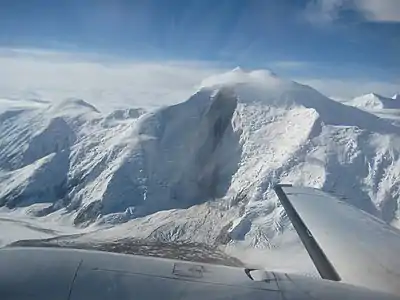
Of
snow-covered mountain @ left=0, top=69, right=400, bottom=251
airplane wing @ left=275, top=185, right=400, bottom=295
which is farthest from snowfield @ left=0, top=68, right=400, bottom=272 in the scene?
airplane wing @ left=275, top=185, right=400, bottom=295

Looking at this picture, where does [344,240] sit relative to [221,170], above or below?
above

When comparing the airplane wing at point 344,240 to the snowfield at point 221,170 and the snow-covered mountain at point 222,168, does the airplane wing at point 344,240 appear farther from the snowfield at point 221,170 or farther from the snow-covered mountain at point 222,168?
the snow-covered mountain at point 222,168

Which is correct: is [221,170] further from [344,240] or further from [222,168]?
[344,240]

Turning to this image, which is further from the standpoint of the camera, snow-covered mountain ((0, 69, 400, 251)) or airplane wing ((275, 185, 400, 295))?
snow-covered mountain ((0, 69, 400, 251))

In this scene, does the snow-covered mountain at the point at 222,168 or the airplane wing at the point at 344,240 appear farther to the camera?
the snow-covered mountain at the point at 222,168

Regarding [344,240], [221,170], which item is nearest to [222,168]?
[221,170]

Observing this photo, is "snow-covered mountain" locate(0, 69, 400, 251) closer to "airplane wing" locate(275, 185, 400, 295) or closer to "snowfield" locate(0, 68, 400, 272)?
"snowfield" locate(0, 68, 400, 272)

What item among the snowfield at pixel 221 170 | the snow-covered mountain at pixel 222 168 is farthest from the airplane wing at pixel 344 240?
the snow-covered mountain at pixel 222 168
